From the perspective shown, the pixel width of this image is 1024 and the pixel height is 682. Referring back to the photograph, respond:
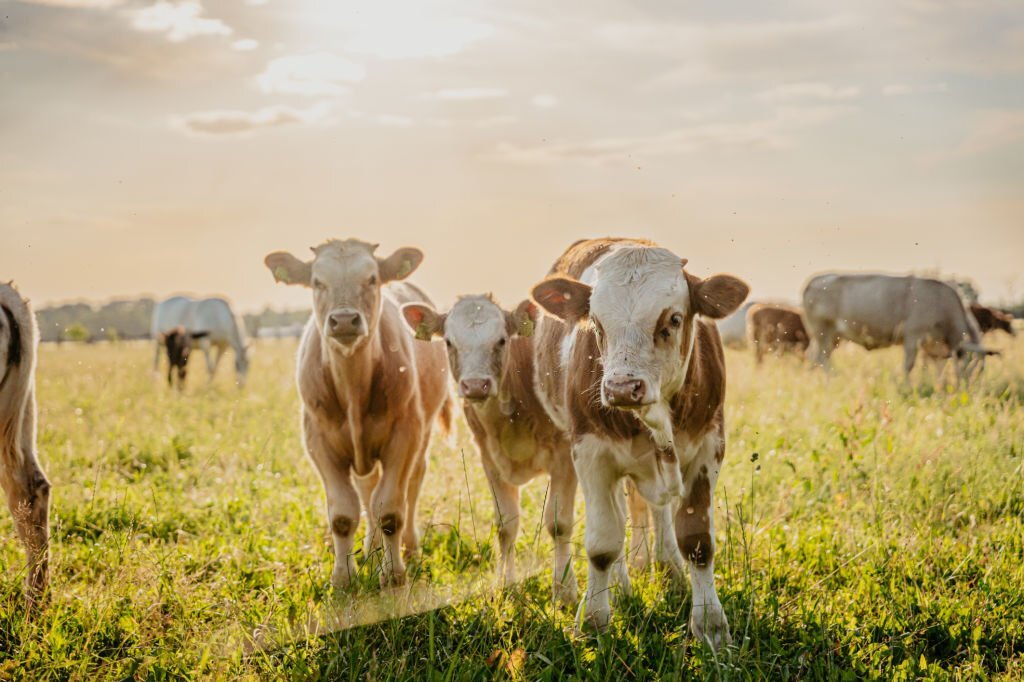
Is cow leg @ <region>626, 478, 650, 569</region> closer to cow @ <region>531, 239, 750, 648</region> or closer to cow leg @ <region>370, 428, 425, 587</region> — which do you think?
cow @ <region>531, 239, 750, 648</region>

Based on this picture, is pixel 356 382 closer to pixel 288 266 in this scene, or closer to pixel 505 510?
pixel 288 266

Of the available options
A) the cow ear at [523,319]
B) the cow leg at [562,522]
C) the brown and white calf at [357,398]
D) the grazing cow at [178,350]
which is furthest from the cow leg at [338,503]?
the grazing cow at [178,350]

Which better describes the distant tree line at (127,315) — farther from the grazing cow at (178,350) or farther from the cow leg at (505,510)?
the cow leg at (505,510)

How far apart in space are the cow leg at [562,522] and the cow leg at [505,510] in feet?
0.87

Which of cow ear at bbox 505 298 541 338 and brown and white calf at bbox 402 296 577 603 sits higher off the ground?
cow ear at bbox 505 298 541 338

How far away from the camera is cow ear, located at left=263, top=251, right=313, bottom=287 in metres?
5.74

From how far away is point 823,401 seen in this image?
10461 millimetres

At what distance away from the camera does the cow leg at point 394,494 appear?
556cm

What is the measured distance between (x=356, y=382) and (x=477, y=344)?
0.79 m

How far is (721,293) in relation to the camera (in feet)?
13.8

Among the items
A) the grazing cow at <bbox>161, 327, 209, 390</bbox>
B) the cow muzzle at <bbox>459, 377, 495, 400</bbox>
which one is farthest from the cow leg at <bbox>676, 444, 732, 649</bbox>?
the grazing cow at <bbox>161, 327, 209, 390</bbox>

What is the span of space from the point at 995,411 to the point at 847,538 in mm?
4679

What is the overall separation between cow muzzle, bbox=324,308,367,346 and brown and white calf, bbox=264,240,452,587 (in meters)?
0.09

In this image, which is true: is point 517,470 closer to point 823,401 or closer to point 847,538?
point 847,538
